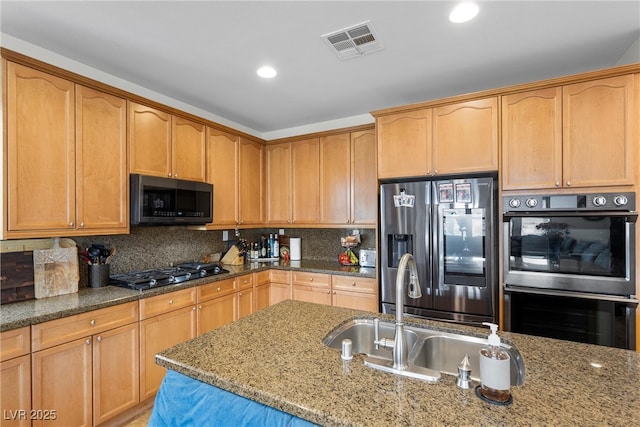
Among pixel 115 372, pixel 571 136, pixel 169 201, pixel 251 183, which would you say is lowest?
pixel 115 372

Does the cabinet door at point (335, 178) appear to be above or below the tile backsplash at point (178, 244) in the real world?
above

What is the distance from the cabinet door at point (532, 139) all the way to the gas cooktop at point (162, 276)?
2.58m

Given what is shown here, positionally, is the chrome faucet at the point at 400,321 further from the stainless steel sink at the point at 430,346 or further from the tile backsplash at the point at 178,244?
the tile backsplash at the point at 178,244

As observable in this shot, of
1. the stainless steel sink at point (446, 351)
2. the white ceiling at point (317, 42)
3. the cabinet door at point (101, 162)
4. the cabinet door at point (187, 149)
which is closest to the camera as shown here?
the stainless steel sink at point (446, 351)

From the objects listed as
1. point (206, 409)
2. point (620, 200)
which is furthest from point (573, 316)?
point (206, 409)

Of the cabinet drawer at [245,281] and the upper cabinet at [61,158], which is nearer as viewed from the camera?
the upper cabinet at [61,158]

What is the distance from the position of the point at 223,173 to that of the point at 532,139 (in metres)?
2.77

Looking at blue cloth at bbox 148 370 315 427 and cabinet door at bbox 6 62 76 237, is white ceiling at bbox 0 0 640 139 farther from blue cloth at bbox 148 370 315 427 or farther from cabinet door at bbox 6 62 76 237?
blue cloth at bbox 148 370 315 427

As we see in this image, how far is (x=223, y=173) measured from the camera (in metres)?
3.24

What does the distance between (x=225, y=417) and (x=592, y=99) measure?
2767 millimetres

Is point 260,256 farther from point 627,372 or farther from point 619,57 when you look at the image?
point 619,57

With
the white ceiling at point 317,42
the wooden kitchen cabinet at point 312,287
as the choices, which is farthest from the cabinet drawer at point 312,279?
the white ceiling at point 317,42

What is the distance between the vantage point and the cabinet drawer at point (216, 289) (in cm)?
263

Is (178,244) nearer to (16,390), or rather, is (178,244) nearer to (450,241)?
(16,390)
